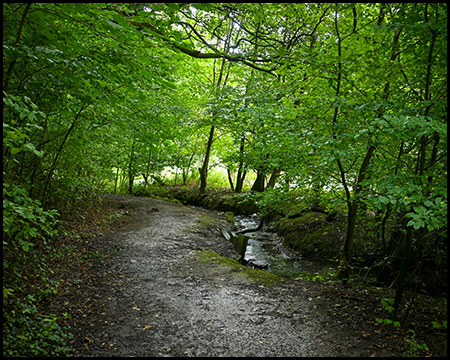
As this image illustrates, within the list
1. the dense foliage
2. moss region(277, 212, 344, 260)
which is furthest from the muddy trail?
moss region(277, 212, 344, 260)

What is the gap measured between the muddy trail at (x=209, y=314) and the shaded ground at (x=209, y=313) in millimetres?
11

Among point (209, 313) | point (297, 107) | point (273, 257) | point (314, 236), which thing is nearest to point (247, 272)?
point (209, 313)

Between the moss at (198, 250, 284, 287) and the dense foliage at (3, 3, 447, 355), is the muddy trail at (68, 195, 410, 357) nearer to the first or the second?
the moss at (198, 250, 284, 287)

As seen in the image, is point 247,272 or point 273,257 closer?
point 247,272

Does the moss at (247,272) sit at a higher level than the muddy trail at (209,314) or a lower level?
higher

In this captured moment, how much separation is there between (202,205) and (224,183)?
453cm

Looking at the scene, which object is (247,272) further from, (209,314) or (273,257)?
(273,257)

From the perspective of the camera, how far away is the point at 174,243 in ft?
23.3

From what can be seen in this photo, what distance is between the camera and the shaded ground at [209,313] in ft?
10.2

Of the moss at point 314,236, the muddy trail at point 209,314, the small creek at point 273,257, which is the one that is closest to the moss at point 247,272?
the muddy trail at point 209,314

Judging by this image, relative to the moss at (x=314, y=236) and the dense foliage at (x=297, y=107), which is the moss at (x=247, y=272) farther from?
the moss at (x=314, y=236)

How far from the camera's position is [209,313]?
12.7ft

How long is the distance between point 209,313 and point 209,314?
3 centimetres

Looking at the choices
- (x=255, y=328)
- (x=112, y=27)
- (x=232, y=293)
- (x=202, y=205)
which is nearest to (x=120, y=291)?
(x=232, y=293)
